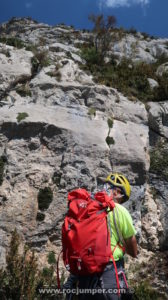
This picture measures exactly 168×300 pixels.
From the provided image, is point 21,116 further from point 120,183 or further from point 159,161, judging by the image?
point 120,183

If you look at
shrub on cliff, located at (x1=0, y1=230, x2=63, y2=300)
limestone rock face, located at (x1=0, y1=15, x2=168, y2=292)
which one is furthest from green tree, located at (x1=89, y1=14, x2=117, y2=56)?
shrub on cliff, located at (x1=0, y1=230, x2=63, y2=300)

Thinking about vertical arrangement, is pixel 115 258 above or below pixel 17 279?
above

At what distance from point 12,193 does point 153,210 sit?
4597 millimetres

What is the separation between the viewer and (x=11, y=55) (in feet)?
39.3

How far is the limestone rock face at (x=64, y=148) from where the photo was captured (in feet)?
24.7

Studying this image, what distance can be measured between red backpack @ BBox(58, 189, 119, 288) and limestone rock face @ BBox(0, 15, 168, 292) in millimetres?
4427

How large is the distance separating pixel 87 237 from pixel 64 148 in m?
5.88

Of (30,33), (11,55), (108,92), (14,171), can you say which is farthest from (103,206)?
(30,33)

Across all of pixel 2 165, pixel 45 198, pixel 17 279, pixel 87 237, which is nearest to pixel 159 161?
pixel 45 198

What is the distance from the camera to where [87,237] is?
9.20 feet

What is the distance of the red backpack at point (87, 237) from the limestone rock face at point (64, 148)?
4427 mm

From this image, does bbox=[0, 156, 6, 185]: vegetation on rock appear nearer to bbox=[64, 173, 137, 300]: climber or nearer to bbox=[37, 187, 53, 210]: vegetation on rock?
bbox=[37, 187, 53, 210]: vegetation on rock

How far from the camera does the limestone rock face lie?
752cm

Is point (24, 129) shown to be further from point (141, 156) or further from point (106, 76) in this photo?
point (106, 76)
